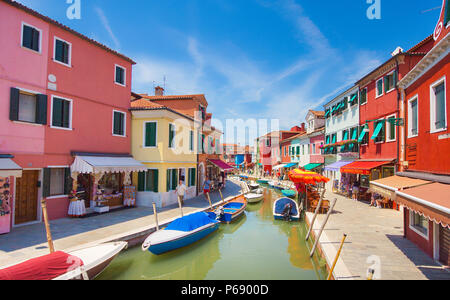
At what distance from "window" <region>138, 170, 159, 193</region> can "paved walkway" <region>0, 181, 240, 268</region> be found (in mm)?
2449

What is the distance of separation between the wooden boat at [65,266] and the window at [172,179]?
872 centimetres

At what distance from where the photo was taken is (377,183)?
30.8ft

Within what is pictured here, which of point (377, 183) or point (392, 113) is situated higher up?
point (392, 113)

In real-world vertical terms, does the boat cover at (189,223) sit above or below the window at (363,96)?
→ below

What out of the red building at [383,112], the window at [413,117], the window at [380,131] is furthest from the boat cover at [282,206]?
the window at [413,117]

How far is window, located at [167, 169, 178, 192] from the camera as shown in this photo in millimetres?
16672

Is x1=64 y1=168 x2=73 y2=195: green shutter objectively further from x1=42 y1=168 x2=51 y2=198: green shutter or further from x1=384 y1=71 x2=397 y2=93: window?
x1=384 y1=71 x2=397 y2=93: window

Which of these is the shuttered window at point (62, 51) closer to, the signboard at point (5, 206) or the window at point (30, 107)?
the window at point (30, 107)

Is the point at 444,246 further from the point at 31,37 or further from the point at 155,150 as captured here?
the point at 31,37

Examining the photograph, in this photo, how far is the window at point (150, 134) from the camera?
16.2 metres
